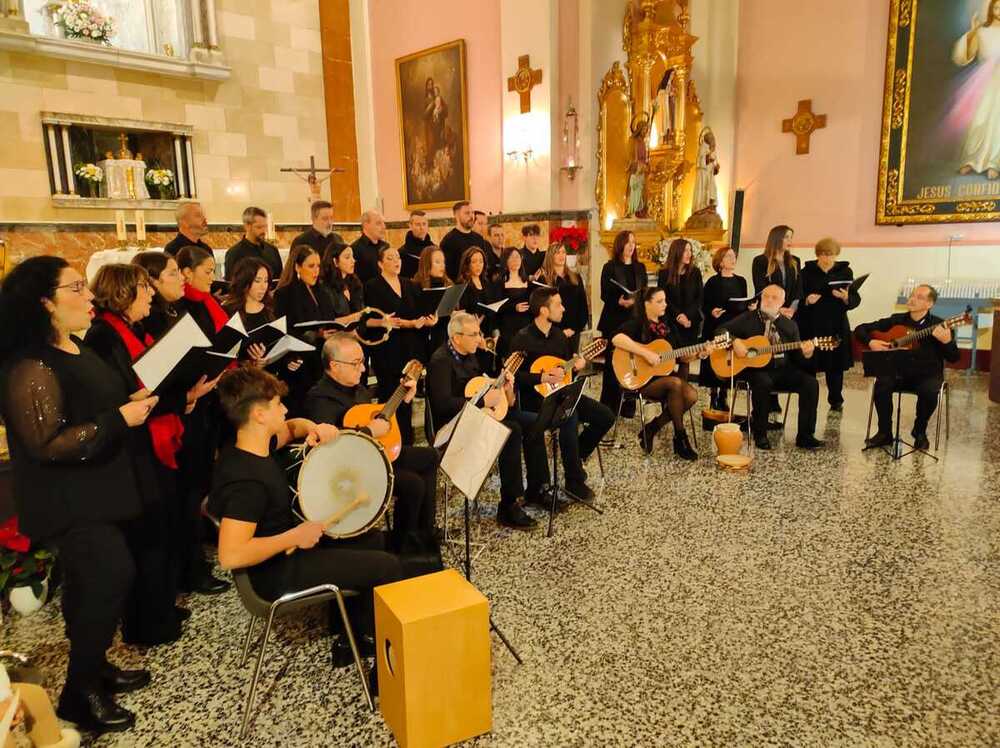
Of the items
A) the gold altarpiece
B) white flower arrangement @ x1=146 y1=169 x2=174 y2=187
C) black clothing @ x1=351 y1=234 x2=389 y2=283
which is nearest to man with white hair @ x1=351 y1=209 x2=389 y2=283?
black clothing @ x1=351 y1=234 x2=389 y2=283

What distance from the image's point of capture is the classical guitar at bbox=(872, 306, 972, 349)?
5.16m

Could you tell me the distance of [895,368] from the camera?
530cm

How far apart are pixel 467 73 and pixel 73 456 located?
923cm

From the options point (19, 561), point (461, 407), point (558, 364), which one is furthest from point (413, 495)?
point (19, 561)

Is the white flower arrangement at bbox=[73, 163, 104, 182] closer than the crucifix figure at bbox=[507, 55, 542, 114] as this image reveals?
Yes

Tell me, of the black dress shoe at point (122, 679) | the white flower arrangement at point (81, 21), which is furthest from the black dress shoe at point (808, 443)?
the white flower arrangement at point (81, 21)

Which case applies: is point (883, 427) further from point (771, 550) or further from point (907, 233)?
point (907, 233)

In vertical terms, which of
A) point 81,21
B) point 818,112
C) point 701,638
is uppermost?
point 81,21

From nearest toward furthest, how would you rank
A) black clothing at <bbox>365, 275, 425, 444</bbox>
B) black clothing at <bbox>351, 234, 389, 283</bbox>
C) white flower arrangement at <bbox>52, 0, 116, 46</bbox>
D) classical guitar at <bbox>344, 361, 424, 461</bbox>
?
classical guitar at <bbox>344, 361, 424, 461</bbox>, black clothing at <bbox>365, 275, 425, 444</bbox>, black clothing at <bbox>351, 234, 389, 283</bbox>, white flower arrangement at <bbox>52, 0, 116, 46</bbox>

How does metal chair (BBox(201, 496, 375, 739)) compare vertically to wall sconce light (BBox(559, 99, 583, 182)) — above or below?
below

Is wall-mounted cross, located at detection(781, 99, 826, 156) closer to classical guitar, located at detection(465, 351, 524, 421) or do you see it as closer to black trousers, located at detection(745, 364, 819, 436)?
black trousers, located at detection(745, 364, 819, 436)

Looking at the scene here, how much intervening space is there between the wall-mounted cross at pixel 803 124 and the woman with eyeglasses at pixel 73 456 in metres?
9.48

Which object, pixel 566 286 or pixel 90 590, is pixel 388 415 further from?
pixel 566 286

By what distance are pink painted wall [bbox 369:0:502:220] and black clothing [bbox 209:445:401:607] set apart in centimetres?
808
